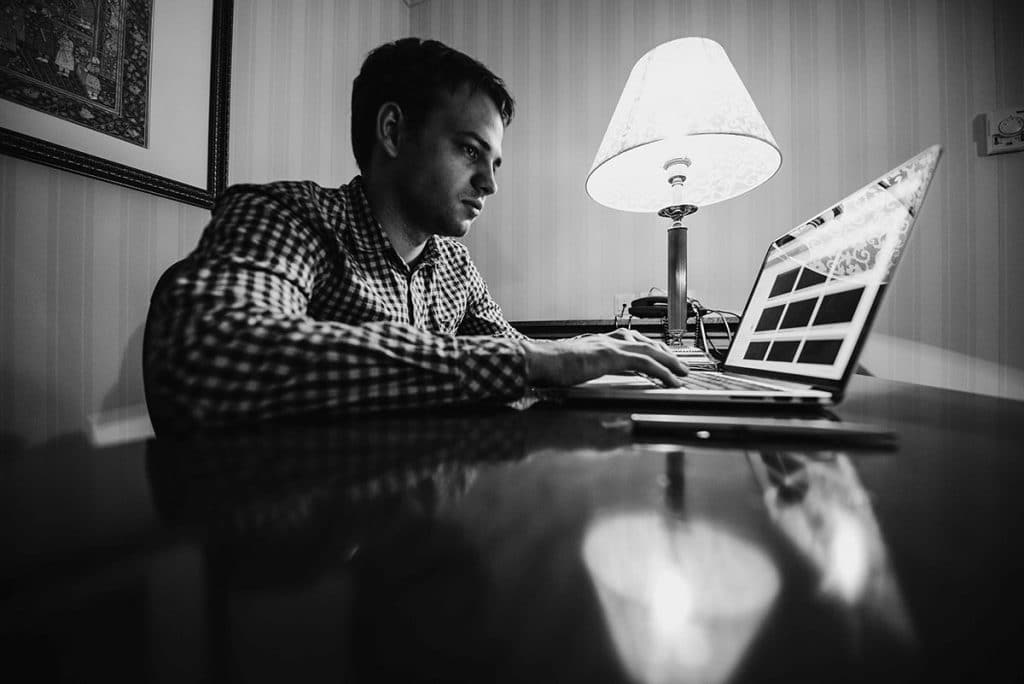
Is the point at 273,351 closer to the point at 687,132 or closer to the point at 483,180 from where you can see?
the point at 483,180

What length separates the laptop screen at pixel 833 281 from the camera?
1.50 ft

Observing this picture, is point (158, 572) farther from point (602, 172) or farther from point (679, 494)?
point (602, 172)

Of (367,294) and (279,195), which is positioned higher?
(279,195)

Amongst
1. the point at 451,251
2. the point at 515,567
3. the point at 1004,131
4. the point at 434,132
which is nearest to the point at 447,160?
the point at 434,132

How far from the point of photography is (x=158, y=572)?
13 cm

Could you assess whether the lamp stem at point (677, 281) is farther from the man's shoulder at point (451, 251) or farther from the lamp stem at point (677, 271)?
the man's shoulder at point (451, 251)

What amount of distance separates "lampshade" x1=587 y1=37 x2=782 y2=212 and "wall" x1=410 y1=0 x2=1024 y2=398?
0.51m

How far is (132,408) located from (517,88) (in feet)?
5.83

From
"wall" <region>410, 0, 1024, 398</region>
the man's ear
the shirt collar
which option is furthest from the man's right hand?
"wall" <region>410, 0, 1024, 398</region>

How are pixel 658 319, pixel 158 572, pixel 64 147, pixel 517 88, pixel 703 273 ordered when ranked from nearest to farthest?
1. pixel 158 572
2. pixel 64 147
3. pixel 658 319
4. pixel 703 273
5. pixel 517 88

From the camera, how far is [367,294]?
722 millimetres

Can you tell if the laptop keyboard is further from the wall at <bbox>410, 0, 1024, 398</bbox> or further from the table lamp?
the wall at <bbox>410, 0, 1024, 398</bbox>

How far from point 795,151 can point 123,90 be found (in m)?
1.98

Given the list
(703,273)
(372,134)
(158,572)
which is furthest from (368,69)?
(703,273)
